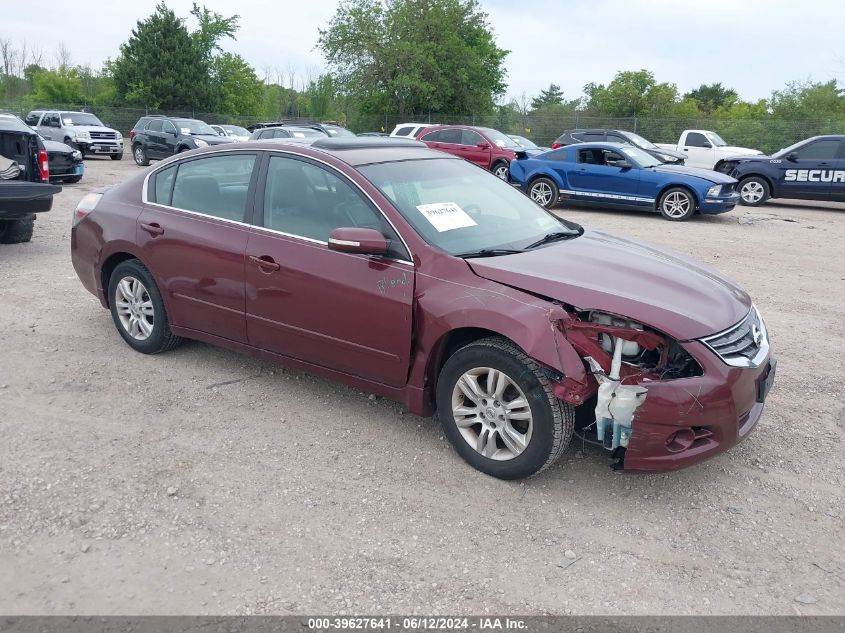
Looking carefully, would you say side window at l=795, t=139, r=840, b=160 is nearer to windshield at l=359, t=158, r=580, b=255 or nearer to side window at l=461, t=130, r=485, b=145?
side window at l=461, t=130, r=485, b=145

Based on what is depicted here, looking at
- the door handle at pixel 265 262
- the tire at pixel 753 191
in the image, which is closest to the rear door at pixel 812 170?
the tire at pixel 753 191

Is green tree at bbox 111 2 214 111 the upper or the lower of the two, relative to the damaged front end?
upper

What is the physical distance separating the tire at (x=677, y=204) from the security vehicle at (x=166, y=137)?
14507 mm

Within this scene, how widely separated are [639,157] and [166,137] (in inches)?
628

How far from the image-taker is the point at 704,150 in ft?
74.2

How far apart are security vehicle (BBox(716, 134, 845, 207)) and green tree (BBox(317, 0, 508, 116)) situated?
26.4 m

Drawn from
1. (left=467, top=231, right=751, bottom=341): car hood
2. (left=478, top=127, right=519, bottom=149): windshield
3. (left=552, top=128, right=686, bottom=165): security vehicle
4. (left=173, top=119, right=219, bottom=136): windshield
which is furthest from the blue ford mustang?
(left=173, top=119, right=219, bottom=136): windshield

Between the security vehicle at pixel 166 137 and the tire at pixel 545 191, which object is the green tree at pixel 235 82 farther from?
the tire at pixel 545 191

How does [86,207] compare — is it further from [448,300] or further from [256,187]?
[448,300]

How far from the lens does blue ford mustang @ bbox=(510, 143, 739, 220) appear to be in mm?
13742

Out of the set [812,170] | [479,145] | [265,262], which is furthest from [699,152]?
[265,262]

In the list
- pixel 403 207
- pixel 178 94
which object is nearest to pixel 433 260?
pixel 403 207

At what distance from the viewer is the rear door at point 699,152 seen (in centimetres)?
2248

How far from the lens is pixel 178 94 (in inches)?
1900
